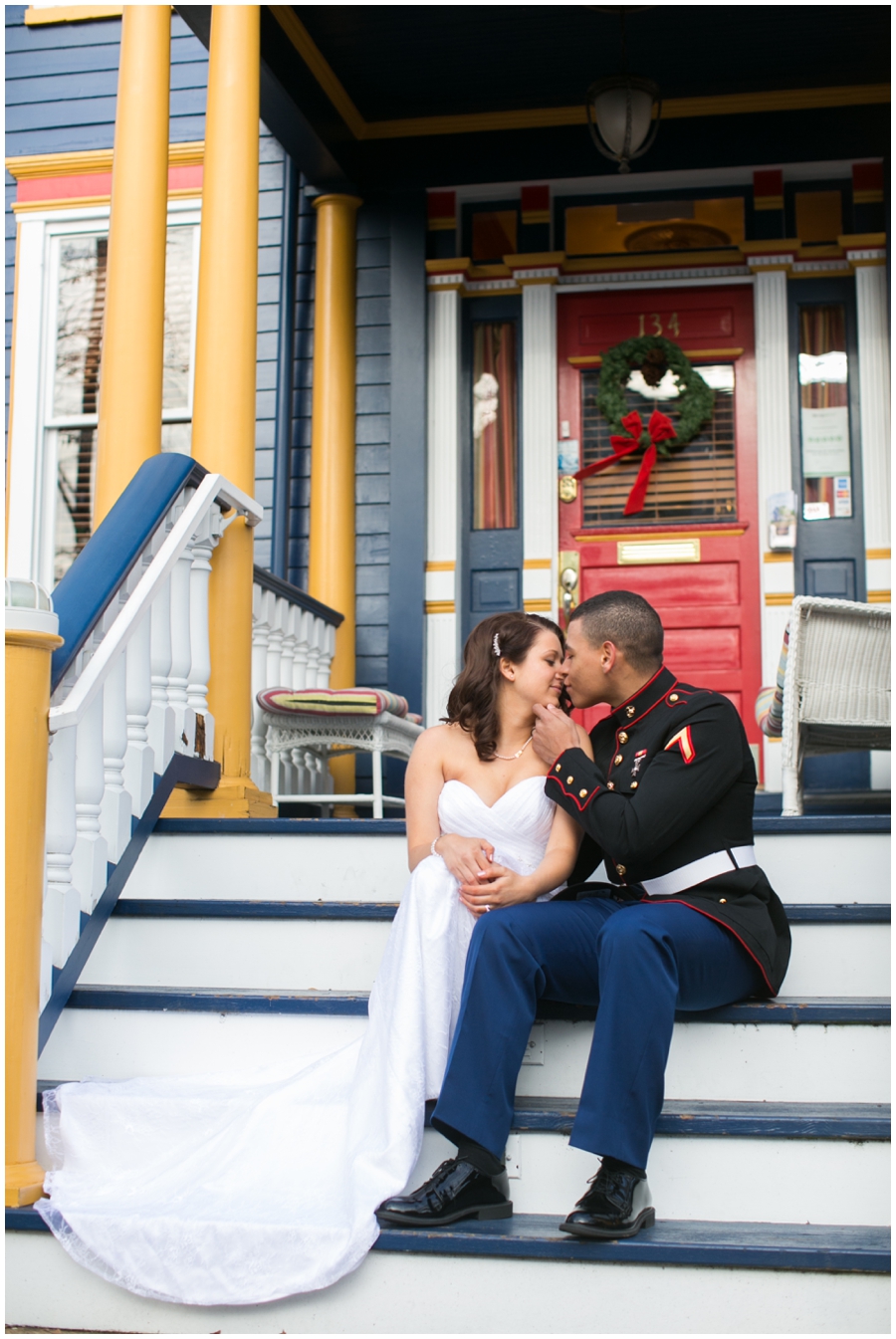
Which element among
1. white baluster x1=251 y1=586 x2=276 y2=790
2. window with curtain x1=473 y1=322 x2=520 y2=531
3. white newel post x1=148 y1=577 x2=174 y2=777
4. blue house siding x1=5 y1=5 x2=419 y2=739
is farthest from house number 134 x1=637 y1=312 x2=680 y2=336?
white newel post x1=148 y1=577 x2=174 y2=777

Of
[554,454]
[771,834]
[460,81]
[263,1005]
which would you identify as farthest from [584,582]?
[263,1005]

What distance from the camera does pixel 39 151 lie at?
6.12 m

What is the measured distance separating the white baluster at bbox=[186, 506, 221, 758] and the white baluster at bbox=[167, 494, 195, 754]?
2 cm

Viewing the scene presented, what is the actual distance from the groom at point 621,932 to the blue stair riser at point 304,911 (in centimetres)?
22

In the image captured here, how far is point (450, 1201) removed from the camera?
205 cm

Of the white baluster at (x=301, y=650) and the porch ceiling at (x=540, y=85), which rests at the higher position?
the porch ceiling at (x=540, y=85)

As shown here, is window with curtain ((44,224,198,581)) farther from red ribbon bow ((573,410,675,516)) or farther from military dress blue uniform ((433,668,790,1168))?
military dress blue uniform ((433,668,790,1168))

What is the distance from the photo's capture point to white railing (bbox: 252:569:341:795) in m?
4.30

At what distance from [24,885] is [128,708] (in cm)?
97

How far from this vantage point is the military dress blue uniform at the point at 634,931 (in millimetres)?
2053

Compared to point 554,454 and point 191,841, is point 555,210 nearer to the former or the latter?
point 554,454

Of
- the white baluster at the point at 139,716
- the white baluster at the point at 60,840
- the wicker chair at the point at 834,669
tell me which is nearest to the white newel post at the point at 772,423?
the wicker chair at the point at 834,669

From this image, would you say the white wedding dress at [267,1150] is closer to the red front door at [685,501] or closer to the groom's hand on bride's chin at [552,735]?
the groom's hand on bride's chin at [552,735]

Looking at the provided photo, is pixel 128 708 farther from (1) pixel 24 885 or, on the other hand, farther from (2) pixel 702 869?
(2) pixel 702 869
